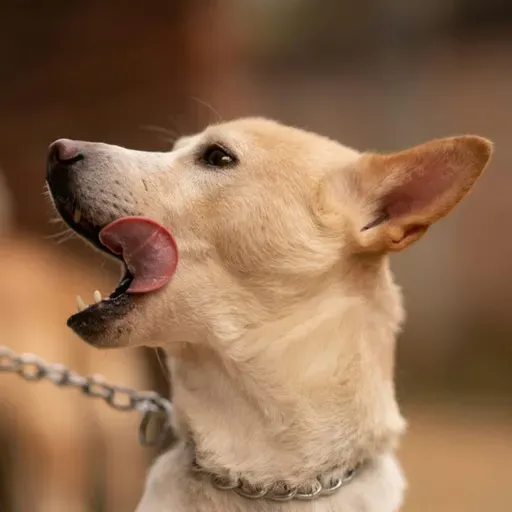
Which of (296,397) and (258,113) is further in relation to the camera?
(258,113)

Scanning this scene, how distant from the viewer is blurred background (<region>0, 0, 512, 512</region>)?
70.9 inches

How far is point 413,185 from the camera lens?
0.83 meters

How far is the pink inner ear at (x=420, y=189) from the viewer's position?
2.59 ft

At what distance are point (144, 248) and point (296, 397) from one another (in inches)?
9.4

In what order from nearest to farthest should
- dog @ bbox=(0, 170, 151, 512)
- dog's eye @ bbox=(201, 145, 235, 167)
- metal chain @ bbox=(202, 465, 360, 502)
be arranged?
metal chain @ bbox=(202, 465, 360, 502) → dog's eye @ bbox=(201, 145, 235, 167) → dog @ bbox=(0, 170, 151, 512)

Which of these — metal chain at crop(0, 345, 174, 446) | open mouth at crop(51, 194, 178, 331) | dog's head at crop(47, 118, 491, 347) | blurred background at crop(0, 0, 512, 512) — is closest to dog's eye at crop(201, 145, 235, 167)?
dog's head at crop(47, 118, 491, 347)

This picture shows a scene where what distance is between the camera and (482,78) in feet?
8.99

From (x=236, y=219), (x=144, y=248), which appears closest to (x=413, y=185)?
(x=236, y=219)

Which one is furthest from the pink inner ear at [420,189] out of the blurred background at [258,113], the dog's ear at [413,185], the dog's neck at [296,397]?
the blurred background at [258,113]

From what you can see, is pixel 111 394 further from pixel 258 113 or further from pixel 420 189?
pixel 258 113

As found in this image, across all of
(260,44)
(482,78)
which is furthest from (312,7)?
(482,78)

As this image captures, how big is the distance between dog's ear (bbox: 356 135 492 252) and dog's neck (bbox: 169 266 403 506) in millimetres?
94

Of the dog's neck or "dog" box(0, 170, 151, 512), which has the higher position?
the dog's neck

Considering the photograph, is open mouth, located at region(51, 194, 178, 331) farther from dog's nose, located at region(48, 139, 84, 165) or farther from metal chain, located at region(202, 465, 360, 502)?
metal chain, located at region(202, 465, 360, 502)
